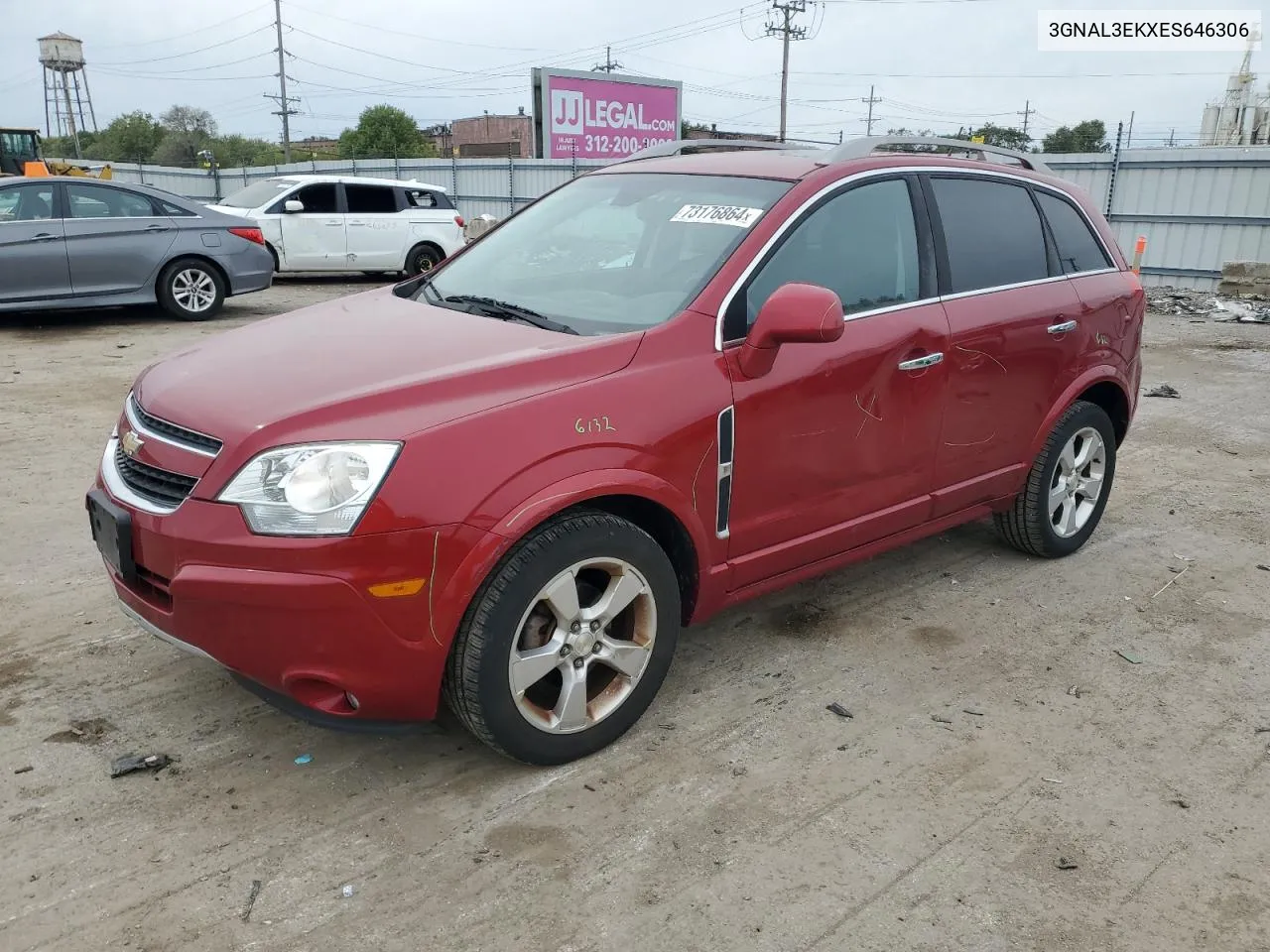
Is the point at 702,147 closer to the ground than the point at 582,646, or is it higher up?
higher up

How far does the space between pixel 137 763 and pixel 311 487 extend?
114cm

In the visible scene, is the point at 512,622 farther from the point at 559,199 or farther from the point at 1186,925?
the point at 559,199

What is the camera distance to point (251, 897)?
2.48 metres

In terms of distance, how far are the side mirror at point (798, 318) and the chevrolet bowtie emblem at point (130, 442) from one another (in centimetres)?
184

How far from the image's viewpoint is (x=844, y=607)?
425 centimetres

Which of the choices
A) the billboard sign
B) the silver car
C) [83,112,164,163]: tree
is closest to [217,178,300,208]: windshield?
the silver car

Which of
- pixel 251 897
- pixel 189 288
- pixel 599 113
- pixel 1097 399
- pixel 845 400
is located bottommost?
pixel 251 897

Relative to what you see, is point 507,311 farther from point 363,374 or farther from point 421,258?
point 421,258

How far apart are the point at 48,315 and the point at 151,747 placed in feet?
33.9

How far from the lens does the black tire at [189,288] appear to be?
1088 centimetres

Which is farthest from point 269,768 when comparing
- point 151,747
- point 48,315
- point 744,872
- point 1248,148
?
point 1248,148

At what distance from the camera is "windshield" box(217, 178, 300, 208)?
608 inches

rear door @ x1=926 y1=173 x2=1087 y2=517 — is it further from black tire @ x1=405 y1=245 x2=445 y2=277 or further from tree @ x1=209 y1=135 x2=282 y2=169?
tree @ x1=209 y1=135 x2=282 y2=169

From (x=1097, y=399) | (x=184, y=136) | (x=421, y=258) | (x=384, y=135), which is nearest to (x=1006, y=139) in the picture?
(x=421, y=258)
